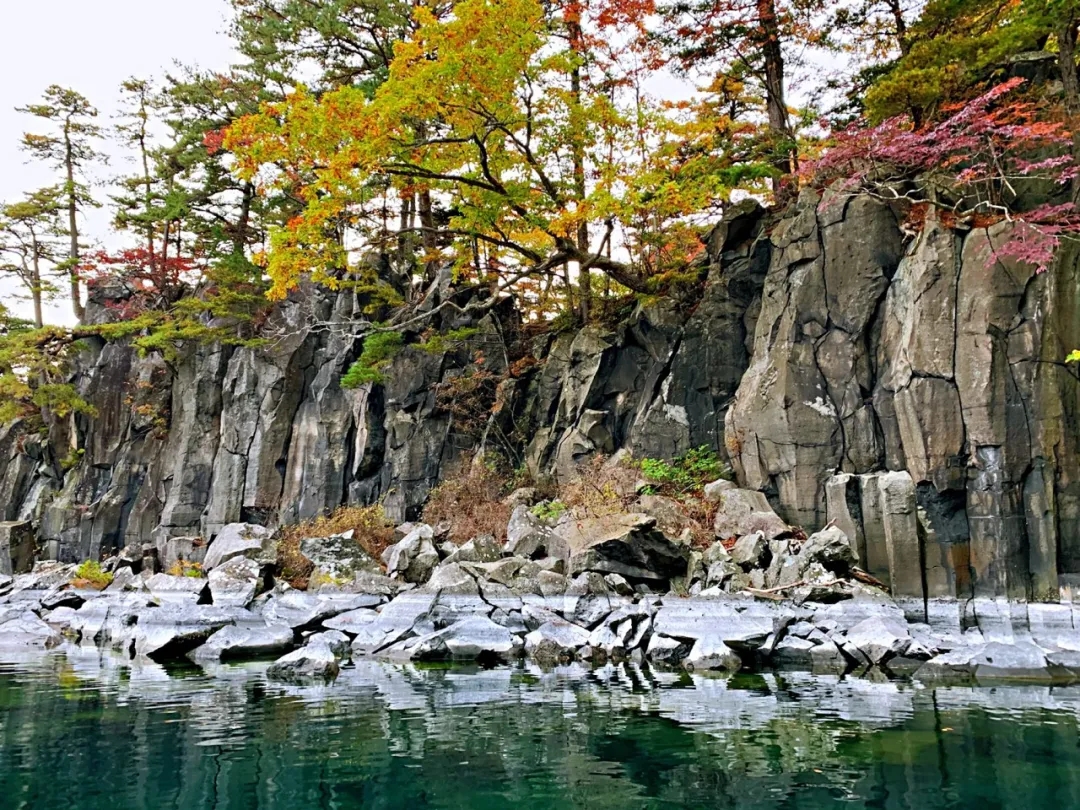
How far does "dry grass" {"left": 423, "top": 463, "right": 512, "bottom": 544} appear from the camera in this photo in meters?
17.6

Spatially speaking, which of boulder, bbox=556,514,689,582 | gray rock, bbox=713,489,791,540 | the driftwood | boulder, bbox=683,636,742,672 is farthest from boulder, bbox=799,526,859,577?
boulder, bbox=683,636,742,672

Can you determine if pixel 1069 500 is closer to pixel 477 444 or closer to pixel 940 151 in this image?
pixel 940 151

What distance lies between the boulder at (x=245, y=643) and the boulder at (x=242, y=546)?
260cm

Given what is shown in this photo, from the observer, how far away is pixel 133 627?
13320 millimetres

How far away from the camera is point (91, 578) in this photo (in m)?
18.4

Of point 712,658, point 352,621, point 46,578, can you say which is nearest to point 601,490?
point 352,621

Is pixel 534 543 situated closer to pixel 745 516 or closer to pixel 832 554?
pixel 745 516

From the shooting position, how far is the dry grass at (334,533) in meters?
15.5

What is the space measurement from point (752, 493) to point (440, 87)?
10117 millimetres

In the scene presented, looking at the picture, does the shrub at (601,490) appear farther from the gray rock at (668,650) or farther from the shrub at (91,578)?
the shrub at (91,578)

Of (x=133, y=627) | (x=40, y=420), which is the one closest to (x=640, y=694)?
(x=133, y=627)

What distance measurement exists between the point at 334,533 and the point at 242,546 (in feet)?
9.21

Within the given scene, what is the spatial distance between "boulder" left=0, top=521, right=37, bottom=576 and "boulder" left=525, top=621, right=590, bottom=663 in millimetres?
19769

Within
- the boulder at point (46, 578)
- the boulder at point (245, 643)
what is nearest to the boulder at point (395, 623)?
the boulder at point (245, 643)
